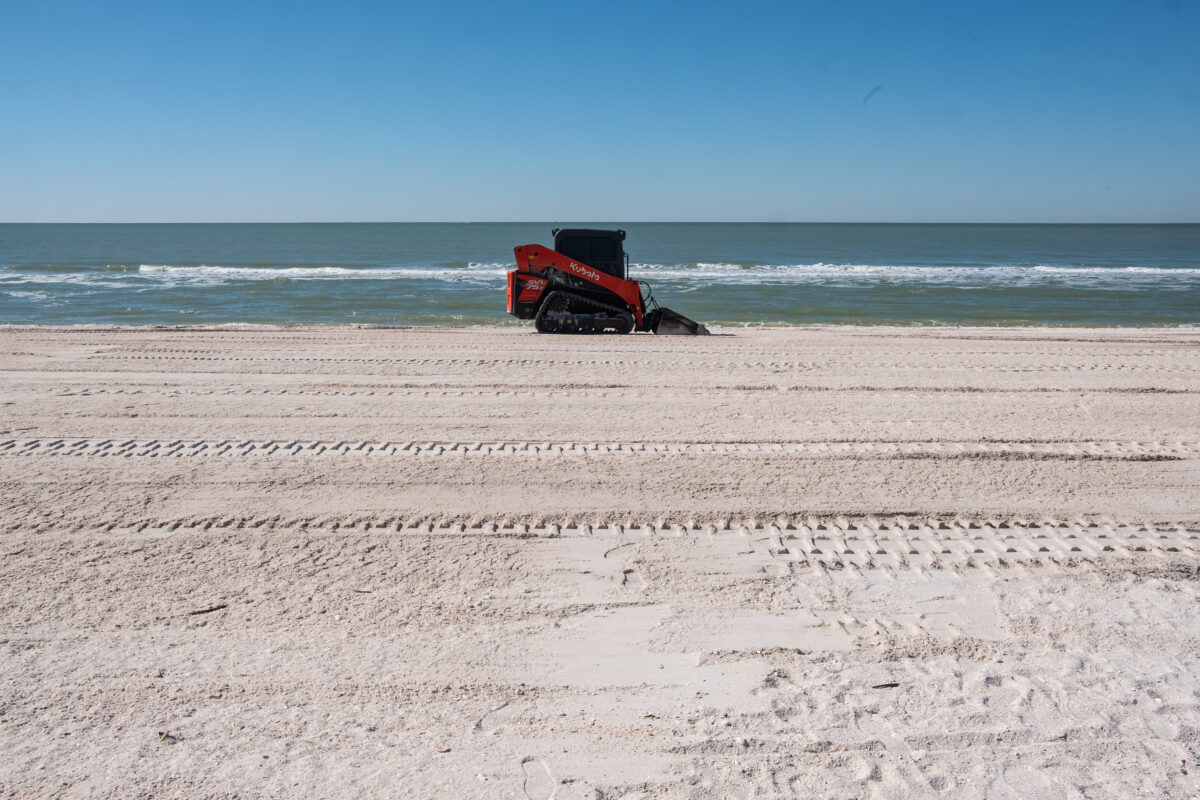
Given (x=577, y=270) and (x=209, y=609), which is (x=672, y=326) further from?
(x=209, y=609)

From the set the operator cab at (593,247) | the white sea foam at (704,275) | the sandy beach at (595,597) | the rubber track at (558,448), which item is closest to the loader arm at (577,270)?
the operator cab at (593,247)

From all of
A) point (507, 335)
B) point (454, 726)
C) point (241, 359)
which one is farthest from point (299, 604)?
point (507, 335)

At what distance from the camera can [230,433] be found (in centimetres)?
752

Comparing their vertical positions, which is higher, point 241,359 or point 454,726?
point 241,359

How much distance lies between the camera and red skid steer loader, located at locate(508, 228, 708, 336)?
14234 mm

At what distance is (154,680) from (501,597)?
62.6 inches

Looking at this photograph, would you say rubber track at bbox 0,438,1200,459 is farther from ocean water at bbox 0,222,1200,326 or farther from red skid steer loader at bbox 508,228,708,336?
ocean water at bbox 0,222,1200,326

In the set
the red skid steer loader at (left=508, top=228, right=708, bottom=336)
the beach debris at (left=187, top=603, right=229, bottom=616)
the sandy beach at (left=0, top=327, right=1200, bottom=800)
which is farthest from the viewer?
the red skid steer loader at (left=508, top=228, right=708, bottom=336)

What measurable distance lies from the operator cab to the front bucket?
953 mm

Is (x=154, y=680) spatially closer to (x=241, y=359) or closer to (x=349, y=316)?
(x=241, y=359)

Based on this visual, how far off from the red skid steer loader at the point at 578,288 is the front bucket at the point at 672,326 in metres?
0.31

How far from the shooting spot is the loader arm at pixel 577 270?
14.1 metres

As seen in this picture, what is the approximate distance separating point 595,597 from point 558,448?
2.66 metres

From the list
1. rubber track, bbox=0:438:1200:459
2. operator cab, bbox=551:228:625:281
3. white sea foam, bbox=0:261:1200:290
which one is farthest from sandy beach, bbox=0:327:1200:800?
white sea foam, bbox=0:261:1200:290
